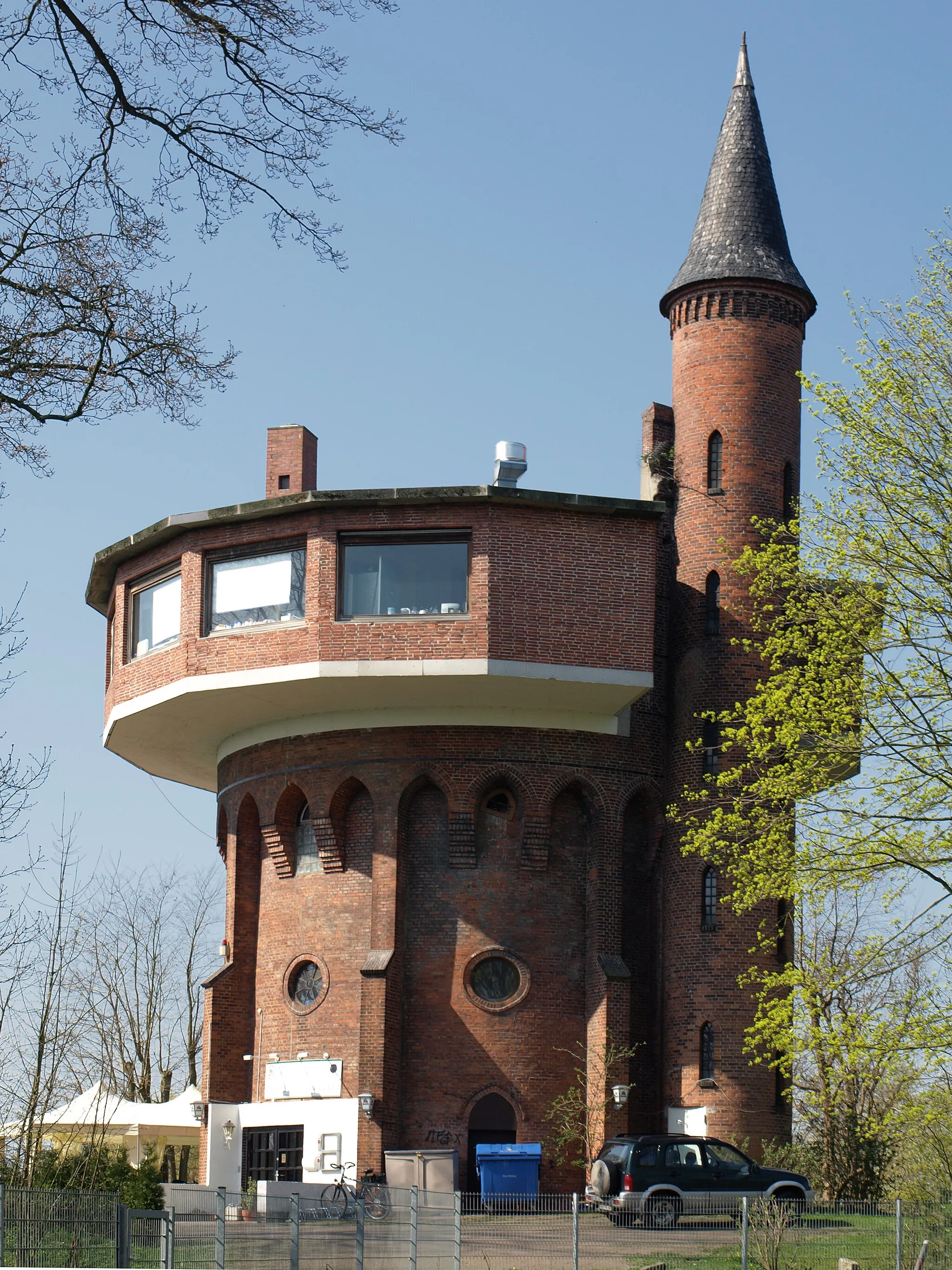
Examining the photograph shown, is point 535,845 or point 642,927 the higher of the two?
point 535,845

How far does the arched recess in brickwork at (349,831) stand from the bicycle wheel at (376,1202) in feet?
22.5

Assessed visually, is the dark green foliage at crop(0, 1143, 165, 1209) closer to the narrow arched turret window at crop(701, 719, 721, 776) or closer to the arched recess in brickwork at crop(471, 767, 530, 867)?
the arched recess in brickwork at crop(471, 767, 530, 867)

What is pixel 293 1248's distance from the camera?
69.7ft

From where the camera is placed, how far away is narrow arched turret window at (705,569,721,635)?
36.0 meters

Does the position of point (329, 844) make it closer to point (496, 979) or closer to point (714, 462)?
point (496, 979)

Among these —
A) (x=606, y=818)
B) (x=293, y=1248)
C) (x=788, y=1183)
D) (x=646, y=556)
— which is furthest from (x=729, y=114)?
(x=293, y=1248)

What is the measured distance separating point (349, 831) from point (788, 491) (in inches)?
454

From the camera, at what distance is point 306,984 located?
35531mm

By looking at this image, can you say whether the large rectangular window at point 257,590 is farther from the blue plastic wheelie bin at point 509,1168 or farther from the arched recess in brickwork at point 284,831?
the blue plastic wheelie bin at point 509,1168

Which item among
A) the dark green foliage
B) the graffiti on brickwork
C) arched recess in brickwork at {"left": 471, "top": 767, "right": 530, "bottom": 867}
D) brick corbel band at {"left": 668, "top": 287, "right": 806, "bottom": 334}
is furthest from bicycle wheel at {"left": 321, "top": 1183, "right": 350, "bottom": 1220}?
brick corbel band at {"left": 668, "top": 287, "right": 806, "bottom": 334}

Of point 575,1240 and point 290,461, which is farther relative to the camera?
point 290,461

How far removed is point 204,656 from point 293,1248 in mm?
14650

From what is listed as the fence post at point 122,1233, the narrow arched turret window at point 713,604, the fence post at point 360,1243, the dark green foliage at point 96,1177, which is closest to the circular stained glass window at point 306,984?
the dark green foliage at point 96,1177

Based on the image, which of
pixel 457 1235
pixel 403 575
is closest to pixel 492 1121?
pixel 403 575
